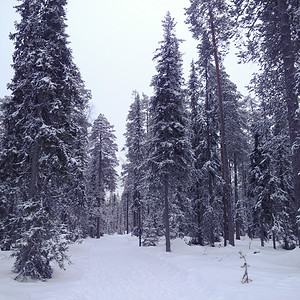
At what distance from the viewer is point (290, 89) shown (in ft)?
32.5

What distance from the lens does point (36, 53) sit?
34.6ft

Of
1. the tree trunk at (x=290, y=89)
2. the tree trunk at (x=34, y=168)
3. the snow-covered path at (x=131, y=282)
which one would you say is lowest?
the snow-covered path at (x=131, y=282)

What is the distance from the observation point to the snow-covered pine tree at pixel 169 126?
17766 mm

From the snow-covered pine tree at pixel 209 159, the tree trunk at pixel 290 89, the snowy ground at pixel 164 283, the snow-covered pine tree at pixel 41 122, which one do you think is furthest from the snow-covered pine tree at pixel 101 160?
the tree trunk at pixel 290 89

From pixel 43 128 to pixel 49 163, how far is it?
1503 mm

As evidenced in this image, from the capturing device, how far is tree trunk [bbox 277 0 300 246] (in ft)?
31.8

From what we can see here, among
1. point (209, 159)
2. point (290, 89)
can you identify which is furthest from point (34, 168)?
point (209, 159)

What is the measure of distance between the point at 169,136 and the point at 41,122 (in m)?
9.88

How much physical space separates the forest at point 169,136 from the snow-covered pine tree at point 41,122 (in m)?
0.05

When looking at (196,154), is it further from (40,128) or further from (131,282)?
(40,128)

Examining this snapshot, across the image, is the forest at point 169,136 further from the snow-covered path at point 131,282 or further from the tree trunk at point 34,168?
the snow-covered path at point 131,282

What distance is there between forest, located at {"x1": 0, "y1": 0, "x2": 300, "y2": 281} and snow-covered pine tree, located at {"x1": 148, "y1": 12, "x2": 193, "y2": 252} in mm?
77

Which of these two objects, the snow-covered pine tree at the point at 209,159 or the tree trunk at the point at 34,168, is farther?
the snow-covered pine tree at the point at 209,159

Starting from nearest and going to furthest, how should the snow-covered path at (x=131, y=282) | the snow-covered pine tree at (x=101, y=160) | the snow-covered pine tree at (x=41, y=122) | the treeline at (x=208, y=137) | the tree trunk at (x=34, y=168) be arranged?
1. the snow-covered path at (x=131, y=282)
2. the snow-covered pine tree at (x=41, y=122)
3. the tree trunk at (x=34, y=168)
4. the treeline at (x=208, y=137)
5. the snow-covered pine tree at (x=101, y=160)
